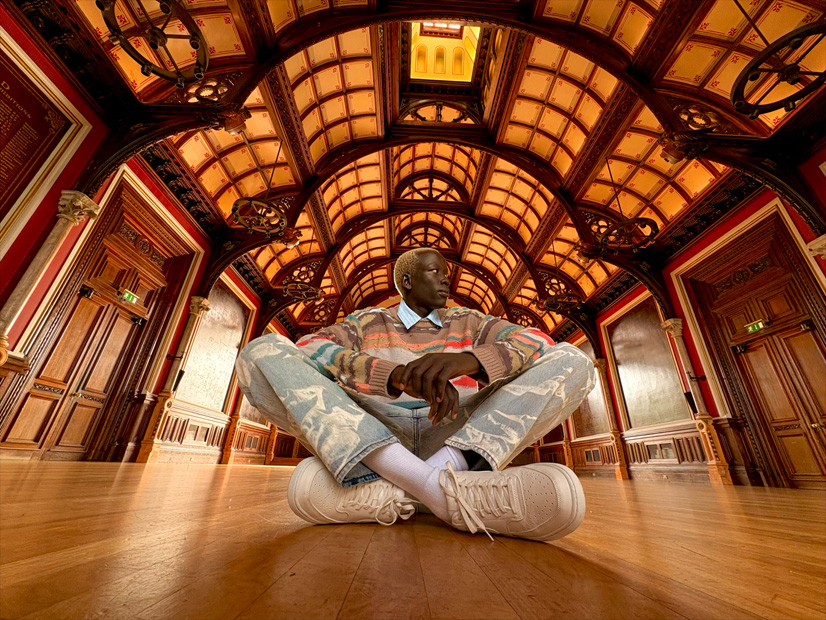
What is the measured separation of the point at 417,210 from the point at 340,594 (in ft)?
33.4

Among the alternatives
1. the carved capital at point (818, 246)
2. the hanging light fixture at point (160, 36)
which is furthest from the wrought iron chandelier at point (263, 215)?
the carved capital at point (818, 246)

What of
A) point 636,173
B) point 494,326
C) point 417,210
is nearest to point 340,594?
point 494,326

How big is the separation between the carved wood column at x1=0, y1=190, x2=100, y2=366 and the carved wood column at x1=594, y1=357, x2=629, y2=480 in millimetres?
10066

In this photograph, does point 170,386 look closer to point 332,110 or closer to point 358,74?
point 332,110

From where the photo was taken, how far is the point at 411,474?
103 cm

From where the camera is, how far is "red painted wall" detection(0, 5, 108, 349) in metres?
3.43

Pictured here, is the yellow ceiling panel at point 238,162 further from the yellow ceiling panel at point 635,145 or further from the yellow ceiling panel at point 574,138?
the yellow ceiling panel at point 635,145

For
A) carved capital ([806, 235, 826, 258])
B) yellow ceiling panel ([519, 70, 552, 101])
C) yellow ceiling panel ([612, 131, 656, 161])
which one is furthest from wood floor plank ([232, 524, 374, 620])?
yellow ceiling panel ([519, 70, 552, 101])

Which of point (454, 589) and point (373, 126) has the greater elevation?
point (373, 126)

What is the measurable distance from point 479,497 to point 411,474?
203 millimetres

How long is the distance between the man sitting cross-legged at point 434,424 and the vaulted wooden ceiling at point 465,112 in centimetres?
352

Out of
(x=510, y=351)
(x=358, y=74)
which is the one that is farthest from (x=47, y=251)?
(x=358, y=74)

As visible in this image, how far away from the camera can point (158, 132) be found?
14.3 feet

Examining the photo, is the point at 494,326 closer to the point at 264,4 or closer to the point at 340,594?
the point at 340,594
